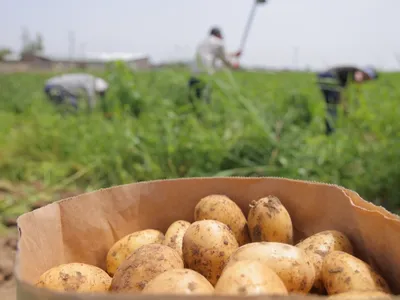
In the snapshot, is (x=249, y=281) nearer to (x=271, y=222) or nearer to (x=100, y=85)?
(x=271, y=222)

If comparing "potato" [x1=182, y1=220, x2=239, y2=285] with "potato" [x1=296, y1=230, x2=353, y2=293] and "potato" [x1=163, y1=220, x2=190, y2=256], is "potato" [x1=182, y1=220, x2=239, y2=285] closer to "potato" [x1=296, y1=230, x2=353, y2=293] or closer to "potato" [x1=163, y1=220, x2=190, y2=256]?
"potato" [x1=163, y1=220, x2=190, y2=256]

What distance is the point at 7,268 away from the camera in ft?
9.25

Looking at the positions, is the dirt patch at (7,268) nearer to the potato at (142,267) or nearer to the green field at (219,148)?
the green field at (219,148)

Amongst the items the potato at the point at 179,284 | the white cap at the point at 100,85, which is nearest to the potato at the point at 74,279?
the potato at the point at 179,284

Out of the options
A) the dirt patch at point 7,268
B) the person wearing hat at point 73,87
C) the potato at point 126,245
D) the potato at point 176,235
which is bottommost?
the person wearing hat at point 73,87

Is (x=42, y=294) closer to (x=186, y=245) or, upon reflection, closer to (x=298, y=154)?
(x=186, y=245)

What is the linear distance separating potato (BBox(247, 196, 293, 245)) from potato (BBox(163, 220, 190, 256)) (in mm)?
209

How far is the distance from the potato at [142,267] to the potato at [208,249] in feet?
0.16

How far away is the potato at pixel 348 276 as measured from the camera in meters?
1.05

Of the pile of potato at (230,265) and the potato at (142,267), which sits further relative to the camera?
the potato at (142,267)

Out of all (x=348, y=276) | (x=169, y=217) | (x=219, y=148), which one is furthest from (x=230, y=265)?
(x=219, y=148)

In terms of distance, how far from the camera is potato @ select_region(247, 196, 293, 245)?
4.25ft


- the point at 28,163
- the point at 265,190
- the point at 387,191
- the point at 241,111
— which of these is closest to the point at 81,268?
the point at 265,190

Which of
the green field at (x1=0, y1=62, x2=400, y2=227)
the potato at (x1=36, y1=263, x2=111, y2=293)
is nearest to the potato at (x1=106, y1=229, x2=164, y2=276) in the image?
the potato at (x1=36, y1=263, x2=111, y2=293)
